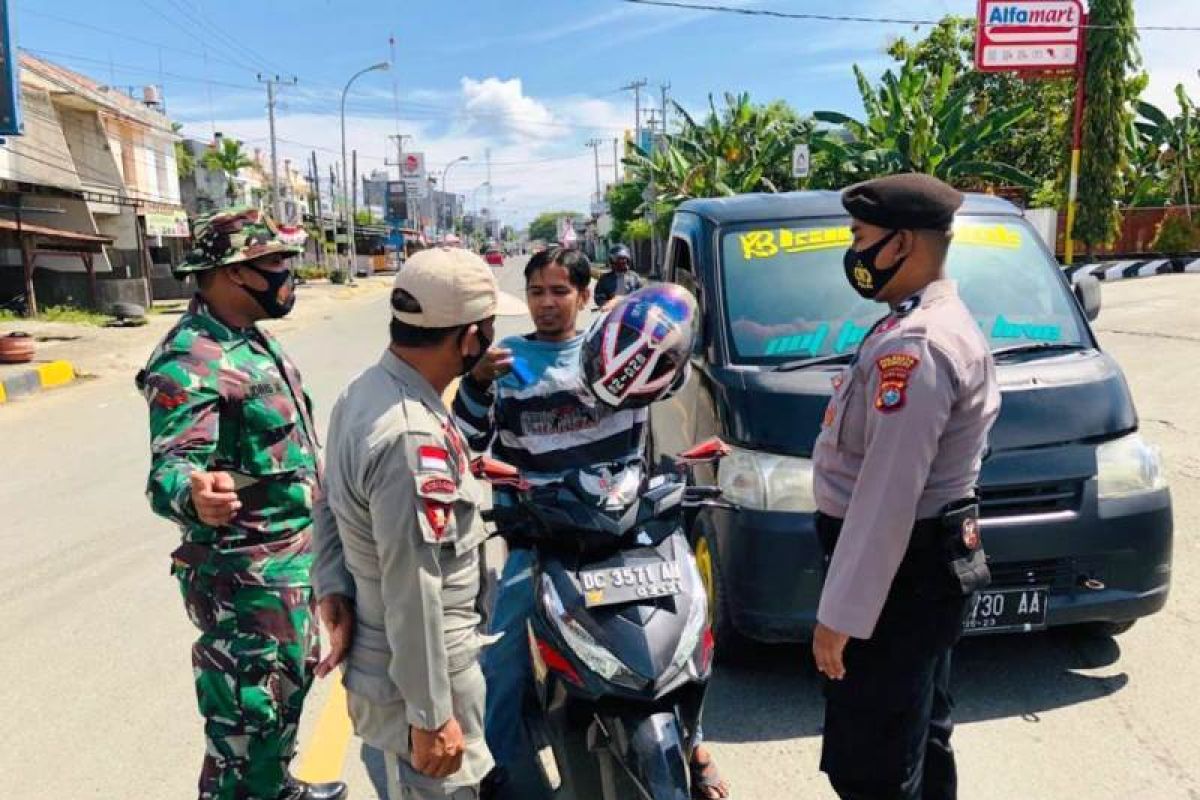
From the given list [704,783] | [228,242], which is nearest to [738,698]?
[704,783]

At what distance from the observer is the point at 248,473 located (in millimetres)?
2600

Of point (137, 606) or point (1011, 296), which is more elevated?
point (1011, 296)

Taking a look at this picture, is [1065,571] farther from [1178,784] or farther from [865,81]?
[865,81]

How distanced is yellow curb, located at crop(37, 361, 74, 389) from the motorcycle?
13.7 m

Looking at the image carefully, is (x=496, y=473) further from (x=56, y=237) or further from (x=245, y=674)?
(x=56, y=237)

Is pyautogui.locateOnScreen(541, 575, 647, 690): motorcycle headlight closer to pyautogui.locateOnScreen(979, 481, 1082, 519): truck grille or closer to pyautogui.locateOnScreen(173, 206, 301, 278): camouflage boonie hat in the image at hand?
pyautogui.locateOnScreen(173, 206, 301, 278): camouflage boonie hat

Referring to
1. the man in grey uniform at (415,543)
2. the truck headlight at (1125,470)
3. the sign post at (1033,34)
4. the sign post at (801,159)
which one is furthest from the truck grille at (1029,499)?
the sign post at (1033,34)

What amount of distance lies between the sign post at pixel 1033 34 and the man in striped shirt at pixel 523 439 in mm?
21579

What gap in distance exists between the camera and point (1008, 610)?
345cm

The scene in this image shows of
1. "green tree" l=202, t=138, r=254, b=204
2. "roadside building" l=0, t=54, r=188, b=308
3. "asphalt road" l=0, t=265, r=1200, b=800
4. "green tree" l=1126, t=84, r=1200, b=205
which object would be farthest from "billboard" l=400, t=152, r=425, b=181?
"asphalt road" l=0, t=265, r=1200, b=800

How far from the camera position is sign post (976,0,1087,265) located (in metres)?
21.6

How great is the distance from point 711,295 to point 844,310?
1.93ft

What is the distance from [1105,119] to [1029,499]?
2504cm

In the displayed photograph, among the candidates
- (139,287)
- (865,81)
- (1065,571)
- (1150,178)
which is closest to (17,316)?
(139,287)
